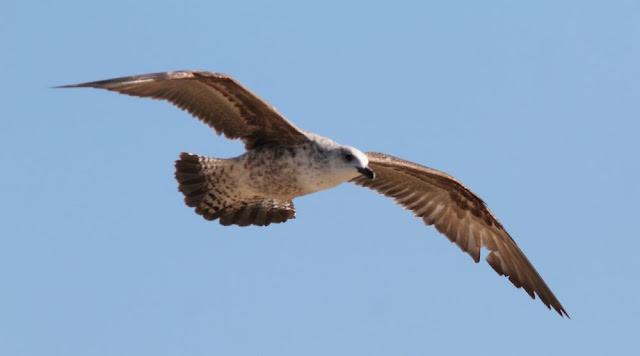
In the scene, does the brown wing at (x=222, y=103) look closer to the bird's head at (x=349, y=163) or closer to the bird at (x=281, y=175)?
the bird at (x=281, y=175)

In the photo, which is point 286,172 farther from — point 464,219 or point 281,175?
point 464,219

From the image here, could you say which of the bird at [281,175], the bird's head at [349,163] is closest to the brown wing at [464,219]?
the bird at [281,175]

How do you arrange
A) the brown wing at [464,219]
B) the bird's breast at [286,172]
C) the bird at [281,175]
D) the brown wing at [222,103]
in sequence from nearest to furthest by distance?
the brown wing at [222,103]
the bird at [281,175]
the bird's breast at [286,172]
the brown wing at [464,219]

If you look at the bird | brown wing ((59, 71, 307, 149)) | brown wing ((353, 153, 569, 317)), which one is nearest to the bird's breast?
the bird

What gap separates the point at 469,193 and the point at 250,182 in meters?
2.93

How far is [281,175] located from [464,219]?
3024 millimetres

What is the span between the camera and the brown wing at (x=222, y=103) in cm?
1212

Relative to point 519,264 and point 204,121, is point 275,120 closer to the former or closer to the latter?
point 204,121

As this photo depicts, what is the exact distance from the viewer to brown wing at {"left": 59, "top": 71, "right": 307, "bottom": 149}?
39.8ft

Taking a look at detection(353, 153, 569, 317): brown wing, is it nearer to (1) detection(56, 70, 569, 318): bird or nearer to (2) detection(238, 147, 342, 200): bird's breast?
(1) detection(56, 70, 569, 318): bird

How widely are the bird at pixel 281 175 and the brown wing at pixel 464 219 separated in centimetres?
1

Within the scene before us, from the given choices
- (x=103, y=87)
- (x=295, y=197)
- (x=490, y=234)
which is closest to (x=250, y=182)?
(x=295, y=197)

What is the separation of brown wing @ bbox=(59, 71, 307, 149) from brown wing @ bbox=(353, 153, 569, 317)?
1956 millimetres

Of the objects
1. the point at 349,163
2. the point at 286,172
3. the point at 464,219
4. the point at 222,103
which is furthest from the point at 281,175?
the point at 464,219
